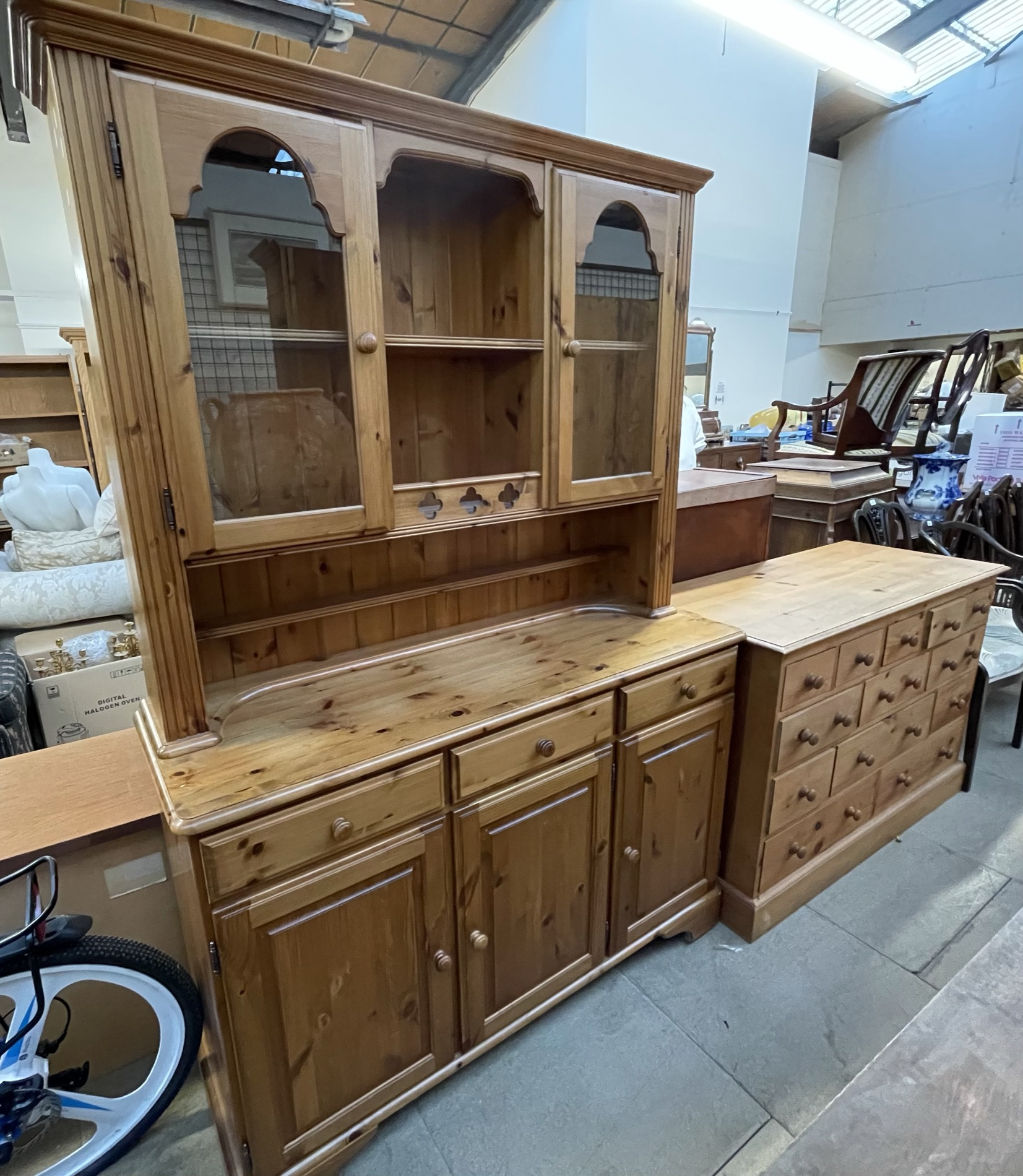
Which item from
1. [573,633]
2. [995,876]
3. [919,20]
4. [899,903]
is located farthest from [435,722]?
[919,20]

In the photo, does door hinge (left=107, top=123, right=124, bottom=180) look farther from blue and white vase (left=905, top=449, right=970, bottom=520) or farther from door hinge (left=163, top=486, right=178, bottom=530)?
blue and white vase (left=905, top=449, right=970, bottom=520)

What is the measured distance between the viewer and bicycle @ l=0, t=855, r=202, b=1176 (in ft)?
3.53

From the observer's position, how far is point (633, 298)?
4.78 ft

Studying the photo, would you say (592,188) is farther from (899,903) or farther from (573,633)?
(899,903)

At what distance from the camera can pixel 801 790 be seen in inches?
67.9

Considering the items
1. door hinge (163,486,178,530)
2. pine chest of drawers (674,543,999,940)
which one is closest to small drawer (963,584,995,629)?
pine chest of drawers (674,543,999,940)

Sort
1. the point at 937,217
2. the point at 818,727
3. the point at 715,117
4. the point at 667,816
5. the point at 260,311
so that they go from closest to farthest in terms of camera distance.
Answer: the point at 260,311, the point at 667,816, the point at 818,727, the point at 715,117, the point at 937,217

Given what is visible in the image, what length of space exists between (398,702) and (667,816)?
0.77 meters

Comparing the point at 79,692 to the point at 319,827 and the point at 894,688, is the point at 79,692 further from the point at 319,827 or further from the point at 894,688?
the point at 894,688

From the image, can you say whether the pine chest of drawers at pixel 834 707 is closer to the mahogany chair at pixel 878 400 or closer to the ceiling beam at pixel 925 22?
the mahogany chair at pixel 878 400

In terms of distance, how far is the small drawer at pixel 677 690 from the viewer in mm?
1403

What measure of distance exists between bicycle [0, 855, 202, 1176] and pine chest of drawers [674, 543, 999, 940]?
1395mm

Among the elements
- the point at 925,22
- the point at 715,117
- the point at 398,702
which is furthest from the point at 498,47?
the point at 398,702

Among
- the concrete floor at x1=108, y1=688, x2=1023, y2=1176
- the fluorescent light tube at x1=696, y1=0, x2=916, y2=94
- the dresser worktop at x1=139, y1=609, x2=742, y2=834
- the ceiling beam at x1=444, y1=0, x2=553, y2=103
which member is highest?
the ceiling beam at x1=444, y1=0, x2=553, y2=103
